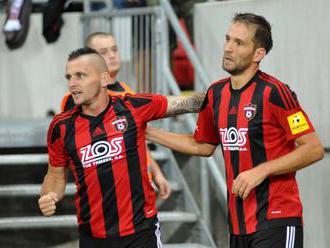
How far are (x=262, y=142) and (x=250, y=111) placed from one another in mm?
193

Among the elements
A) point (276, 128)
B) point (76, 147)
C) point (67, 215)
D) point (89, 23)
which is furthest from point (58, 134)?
point (89, 23)

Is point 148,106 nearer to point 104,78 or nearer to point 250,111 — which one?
point 104,78

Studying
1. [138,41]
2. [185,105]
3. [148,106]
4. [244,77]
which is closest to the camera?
[244,77]

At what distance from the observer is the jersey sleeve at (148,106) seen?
18.7ft

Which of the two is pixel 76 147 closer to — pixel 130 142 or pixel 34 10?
pixel 130 142

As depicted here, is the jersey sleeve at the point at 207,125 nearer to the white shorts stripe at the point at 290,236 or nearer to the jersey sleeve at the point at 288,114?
the jersey sleeve at the point at 288,114

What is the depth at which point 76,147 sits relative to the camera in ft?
18.2

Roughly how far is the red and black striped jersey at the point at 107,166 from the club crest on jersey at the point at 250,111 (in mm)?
737

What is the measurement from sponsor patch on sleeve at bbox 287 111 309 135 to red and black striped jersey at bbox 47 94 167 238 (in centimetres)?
101

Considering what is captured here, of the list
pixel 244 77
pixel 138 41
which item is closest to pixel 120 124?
pixel 244 77

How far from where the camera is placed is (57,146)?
562 centimetres

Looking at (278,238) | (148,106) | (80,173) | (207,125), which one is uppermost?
(148,106)

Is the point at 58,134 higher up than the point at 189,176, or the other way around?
the point at 58,134

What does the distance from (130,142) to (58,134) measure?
45 cm
